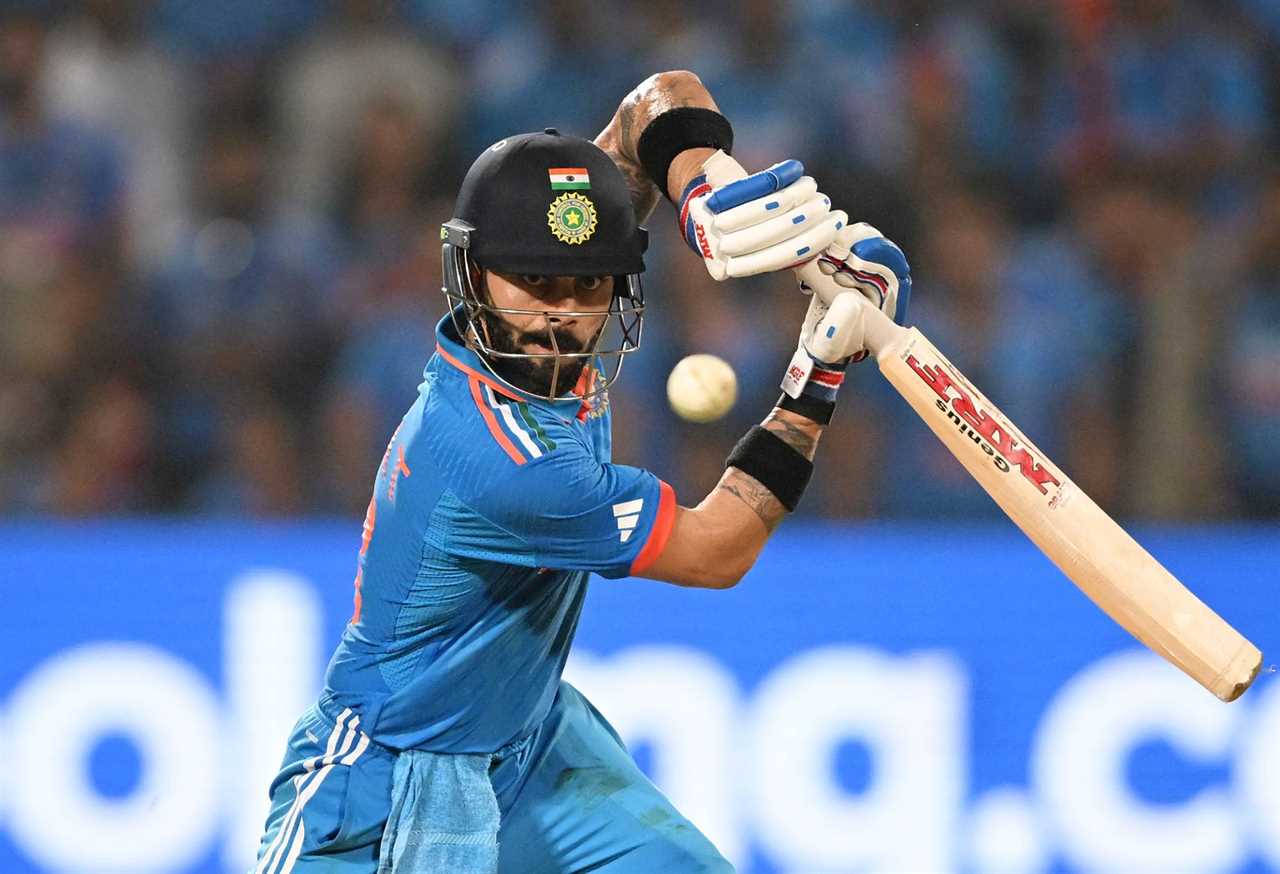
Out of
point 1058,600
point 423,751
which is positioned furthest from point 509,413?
point 1058,600

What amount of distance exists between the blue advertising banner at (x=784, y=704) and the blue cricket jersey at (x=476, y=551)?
190cm

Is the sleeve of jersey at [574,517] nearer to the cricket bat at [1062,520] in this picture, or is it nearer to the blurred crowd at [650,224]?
the cricket bat at [1062,520]

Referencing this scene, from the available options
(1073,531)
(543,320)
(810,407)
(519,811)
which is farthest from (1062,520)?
(519,811)

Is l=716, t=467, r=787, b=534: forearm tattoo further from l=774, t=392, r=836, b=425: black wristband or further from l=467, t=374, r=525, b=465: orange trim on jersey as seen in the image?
l=467, t=374, r=525, b=465: orange trim on jersey

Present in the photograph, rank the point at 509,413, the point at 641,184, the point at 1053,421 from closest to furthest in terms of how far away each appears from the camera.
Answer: the point at 509,413
the point at 641,184
the point at 1053,421

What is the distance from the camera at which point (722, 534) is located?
A: 3.30m

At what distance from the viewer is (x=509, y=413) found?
10.7 ft

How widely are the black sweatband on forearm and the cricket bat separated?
0.24 m

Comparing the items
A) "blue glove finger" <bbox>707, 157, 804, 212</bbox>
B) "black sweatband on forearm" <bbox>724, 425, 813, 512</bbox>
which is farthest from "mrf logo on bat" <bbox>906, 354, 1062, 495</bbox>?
"blue glove finger" <bbox>707, 157, 804, 212</bbox>

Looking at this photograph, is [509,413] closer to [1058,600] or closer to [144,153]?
[1058,600]

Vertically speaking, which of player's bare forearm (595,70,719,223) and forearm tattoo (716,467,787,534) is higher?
player's bare forearm (595,70,719,223)

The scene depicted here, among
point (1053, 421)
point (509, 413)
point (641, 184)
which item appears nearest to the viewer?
point (509, 413)

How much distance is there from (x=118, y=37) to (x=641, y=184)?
438cm

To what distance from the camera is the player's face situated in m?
3.27
